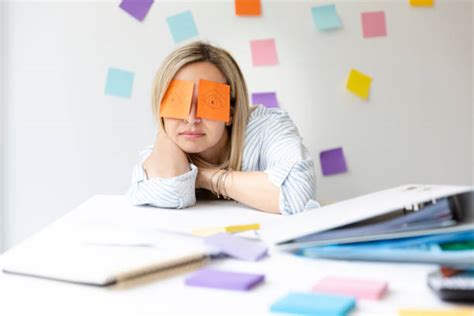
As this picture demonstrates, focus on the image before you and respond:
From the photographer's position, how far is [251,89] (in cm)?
240

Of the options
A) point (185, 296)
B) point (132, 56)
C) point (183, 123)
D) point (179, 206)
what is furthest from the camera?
point (132, 56)

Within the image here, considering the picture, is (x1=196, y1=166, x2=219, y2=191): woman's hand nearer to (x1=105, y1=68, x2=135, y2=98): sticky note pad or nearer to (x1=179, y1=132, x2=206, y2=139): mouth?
(x1=179, y1=132, x2=206, y2=139): mouth

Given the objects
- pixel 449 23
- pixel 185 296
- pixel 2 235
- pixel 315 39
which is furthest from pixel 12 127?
pixel 185 296

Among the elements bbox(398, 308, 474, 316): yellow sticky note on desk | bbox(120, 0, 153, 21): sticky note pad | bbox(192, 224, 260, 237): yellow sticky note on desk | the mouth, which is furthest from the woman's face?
bbox(398, 308, 474, 316): yellow sticky note on desk

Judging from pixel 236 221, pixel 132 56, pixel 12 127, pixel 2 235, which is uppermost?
pixel 132 56

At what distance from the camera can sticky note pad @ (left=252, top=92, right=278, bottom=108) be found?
2387 millimetres

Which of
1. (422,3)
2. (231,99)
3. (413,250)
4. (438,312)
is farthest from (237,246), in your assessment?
(422,3)

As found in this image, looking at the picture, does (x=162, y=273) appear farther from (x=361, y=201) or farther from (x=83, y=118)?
(x=83, y=118)

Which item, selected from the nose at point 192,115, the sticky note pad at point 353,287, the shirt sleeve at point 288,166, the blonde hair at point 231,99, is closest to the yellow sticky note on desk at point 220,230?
the sticky note pad at point 353,287

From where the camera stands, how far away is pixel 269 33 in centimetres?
238

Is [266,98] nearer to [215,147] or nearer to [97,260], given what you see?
[215,147]

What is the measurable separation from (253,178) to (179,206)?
0.20 m

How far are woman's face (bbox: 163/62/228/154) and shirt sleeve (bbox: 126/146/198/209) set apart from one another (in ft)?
0.28

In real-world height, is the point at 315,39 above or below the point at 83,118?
above
